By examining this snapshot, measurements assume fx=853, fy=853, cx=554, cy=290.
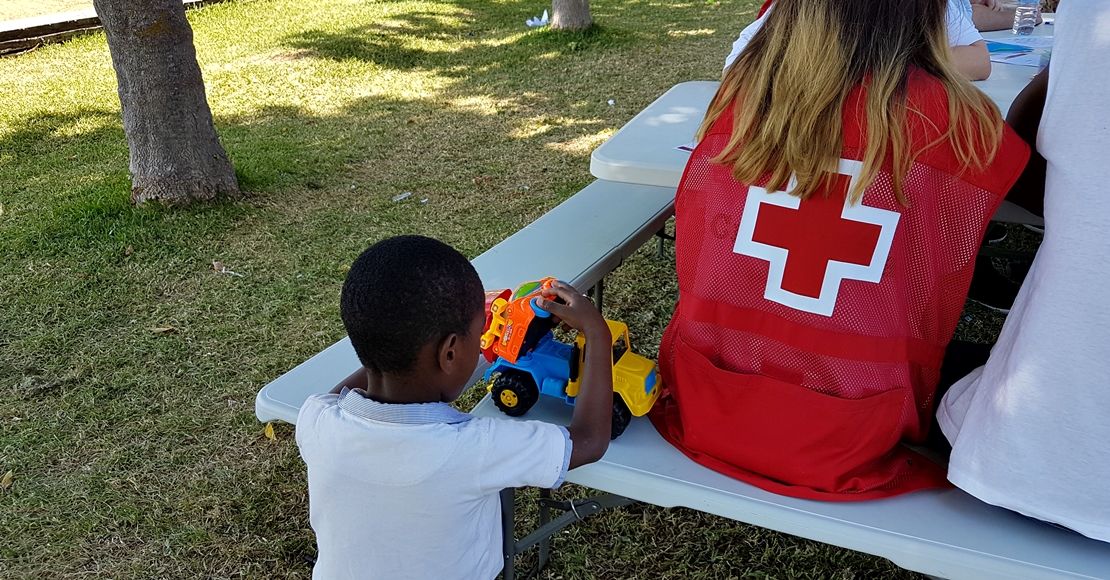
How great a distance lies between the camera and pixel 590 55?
8.46 metres

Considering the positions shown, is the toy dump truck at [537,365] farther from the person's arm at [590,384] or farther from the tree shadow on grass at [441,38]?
the tree shadow on grass at [441,38]

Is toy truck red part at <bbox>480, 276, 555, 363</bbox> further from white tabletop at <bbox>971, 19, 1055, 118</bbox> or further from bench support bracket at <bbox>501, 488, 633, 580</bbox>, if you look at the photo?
white tabletop at <bbox>971, 19, 1055, 118</bbox>

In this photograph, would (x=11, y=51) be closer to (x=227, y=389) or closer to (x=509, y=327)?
(x=227, y=389)

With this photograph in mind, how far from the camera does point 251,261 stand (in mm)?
4254

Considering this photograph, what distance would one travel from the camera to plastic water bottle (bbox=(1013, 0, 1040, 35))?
13.0ft

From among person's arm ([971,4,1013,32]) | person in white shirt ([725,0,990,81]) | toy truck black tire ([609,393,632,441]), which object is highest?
person in white shirt ([725,0,990,81])

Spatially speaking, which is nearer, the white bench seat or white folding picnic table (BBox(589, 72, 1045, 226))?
the white bench seat

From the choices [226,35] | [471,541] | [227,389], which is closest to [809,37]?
[471,541]

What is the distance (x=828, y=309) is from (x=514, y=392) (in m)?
0.66

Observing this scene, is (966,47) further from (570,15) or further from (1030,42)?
(570,15)

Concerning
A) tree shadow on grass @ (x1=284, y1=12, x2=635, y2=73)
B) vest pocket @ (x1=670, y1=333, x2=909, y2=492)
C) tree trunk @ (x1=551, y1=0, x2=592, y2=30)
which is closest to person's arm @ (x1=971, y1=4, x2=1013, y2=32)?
vest pocket @ (x1=670, y1=333, x2=909, y2=492)

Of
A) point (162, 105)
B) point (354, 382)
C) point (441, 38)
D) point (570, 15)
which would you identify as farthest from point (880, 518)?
point (441, 38)

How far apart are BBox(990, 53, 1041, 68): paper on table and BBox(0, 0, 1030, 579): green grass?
3.46 feet

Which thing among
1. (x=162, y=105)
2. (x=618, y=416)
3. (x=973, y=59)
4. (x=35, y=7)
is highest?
(x=973, y=59)
